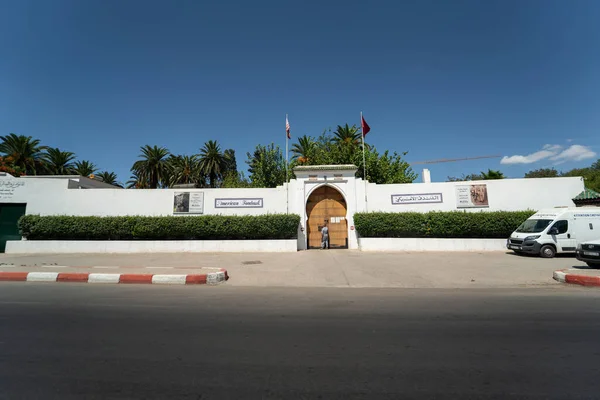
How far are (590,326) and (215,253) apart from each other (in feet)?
47.5

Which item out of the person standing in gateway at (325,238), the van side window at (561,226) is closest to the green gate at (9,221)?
the person standing in gateway at (325,238)

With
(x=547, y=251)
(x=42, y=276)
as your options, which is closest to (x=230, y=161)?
(x=42, y=276)

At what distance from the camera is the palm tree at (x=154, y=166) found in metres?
42.3

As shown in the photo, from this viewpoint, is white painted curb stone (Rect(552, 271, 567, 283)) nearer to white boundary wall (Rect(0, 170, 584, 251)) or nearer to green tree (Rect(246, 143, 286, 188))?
white boundary wall (Rect(0, 170, 584, 251))

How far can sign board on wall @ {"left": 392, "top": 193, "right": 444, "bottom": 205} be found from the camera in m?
18.0

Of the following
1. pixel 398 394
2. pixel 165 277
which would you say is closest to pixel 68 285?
pixel 165 277

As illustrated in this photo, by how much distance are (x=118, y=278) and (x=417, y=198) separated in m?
15.4

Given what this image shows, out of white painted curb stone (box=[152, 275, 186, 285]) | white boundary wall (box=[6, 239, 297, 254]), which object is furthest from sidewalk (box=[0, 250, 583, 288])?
white painted curb stone (box=[152, 275, 186, 285])

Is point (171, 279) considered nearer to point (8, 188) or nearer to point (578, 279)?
point (578, 279)

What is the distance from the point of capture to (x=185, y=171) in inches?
1721

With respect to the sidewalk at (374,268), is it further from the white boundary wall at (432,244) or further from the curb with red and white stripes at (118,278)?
the white boundary wall at (432,244)

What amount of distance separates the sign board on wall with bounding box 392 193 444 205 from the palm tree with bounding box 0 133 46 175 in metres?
39.2

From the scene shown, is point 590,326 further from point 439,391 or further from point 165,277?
point 165,277

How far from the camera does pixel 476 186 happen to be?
17922 millimetres
